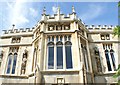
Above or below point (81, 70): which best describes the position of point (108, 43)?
above

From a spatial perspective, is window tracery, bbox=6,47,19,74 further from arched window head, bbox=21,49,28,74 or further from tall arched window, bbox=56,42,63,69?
tall arched window, bbox=56,42,63,69

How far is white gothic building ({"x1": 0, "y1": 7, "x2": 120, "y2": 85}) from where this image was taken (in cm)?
1712

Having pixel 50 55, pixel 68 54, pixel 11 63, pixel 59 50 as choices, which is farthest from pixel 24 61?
pixel 68 54

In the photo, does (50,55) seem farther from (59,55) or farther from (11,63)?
(11,63)

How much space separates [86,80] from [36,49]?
21.2 feet

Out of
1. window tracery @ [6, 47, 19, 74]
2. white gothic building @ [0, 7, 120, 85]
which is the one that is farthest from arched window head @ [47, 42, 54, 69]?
window tracery @ [6, 47, 19, 74]

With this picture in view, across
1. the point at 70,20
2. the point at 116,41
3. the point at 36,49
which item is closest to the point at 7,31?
the point at 36,49

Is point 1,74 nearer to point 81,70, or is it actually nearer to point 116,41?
point 81,70

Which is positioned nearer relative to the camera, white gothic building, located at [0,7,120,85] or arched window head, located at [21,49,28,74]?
white gothic building, located at [0,7,120,85]

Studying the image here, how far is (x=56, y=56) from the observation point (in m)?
18.4

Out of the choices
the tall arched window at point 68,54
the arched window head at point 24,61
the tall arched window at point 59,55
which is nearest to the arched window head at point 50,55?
the tall arched window at point 59,55

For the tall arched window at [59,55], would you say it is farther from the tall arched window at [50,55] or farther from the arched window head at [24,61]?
the arched window head at [24,61]

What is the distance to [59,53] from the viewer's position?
61.2 ft

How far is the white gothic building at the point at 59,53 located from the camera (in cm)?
1712
